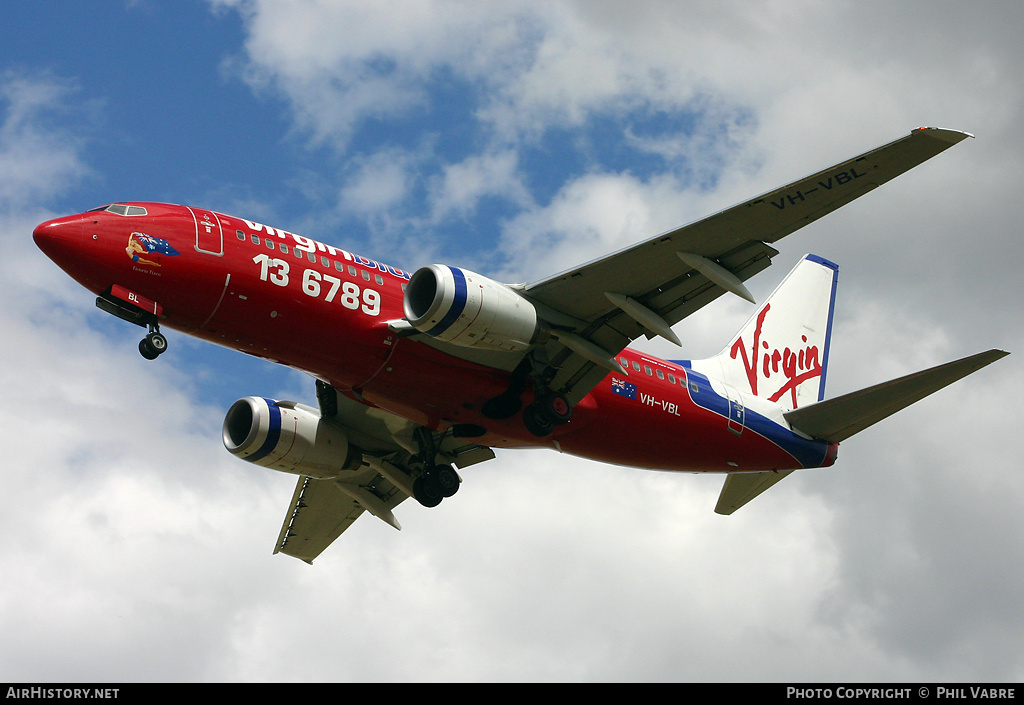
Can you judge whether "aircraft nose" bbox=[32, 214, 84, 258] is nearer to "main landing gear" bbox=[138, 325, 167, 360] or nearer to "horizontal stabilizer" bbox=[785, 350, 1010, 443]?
"main landing gear" bbox=[138, 325, 167, 360]

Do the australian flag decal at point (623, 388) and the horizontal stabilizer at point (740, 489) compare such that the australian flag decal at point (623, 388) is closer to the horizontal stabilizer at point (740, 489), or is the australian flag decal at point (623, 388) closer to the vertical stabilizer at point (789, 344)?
the vertical stabilizer at point (789, 344)

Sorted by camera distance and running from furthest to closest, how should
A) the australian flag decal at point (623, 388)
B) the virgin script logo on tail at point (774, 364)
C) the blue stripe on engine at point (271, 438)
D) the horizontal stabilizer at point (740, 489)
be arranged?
the virgin script logo on tail at point (774, 364) < the horizontal stabilizer at point (740, 489) < the blue stripe on engine at point (271, 438) < the australian flag decal at point (623, 388)

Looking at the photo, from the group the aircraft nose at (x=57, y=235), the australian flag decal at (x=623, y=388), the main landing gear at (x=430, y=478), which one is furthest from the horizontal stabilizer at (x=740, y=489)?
the aircraft nose at (x=57, y=235)

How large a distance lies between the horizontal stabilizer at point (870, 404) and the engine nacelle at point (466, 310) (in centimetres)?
1055

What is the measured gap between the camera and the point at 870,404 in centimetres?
3108

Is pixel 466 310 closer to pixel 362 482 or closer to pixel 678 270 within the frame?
pixel 678 270

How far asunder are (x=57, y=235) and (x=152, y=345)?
3.20 m

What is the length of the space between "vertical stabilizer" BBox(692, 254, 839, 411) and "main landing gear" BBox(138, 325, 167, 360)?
55.8 feet

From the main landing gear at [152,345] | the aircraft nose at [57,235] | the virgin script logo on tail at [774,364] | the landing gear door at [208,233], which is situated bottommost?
the main landing gear at [152,345]

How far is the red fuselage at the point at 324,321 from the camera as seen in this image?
24.5 m

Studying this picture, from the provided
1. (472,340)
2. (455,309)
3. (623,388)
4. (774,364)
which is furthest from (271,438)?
(774,364)

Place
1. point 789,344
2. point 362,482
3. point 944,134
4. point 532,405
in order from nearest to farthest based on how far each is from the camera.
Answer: point 944,134 → point 532,405 → point 362,482 → point 789,344

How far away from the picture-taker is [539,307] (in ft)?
90.1

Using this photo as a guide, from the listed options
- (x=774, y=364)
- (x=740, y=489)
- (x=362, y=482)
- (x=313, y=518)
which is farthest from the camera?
(x=313, y=518)
